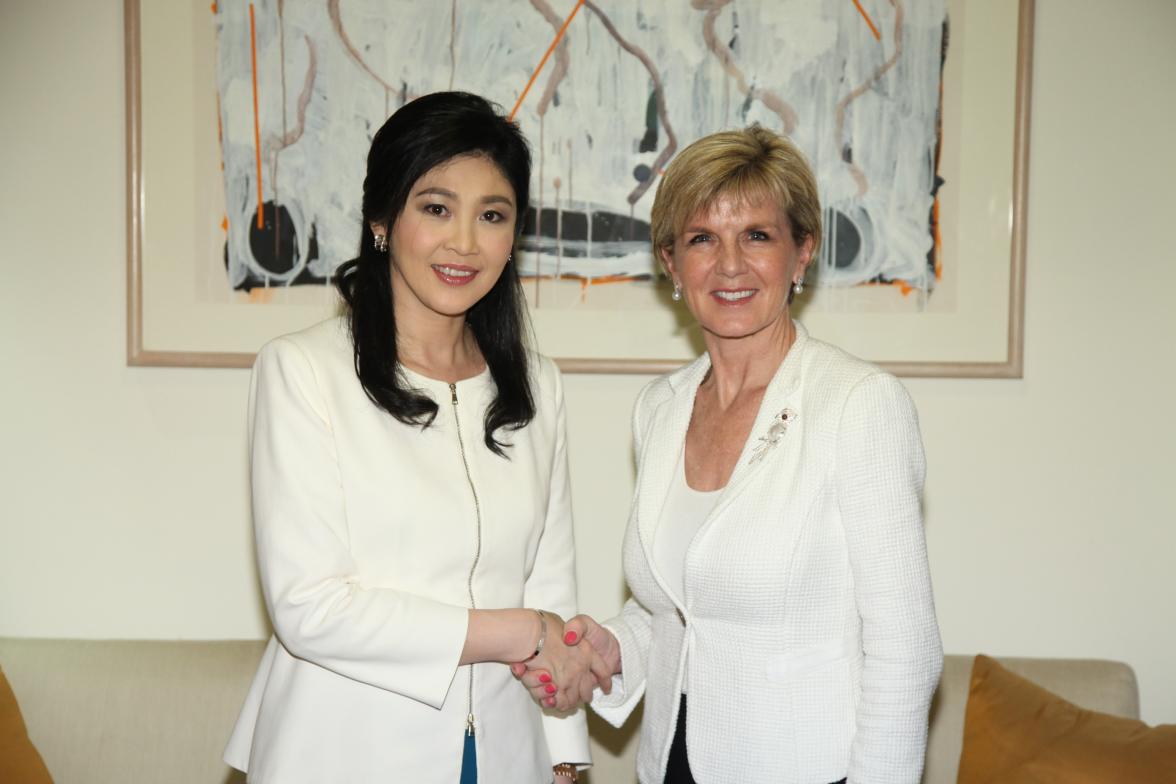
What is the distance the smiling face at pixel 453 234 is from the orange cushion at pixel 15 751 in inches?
49.9

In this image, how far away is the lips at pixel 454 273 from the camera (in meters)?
1.72

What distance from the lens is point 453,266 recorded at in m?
1.72

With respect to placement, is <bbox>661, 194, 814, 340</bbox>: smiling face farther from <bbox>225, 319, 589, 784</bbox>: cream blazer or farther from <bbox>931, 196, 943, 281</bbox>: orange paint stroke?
<bbox>931, 196, 943, 281</bbox>: orange paint stroke

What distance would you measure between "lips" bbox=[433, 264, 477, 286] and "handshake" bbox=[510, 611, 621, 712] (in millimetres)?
607

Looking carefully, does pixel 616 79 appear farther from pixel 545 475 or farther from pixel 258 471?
pixel 258 471

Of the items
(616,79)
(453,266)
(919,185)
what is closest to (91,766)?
(453,266)

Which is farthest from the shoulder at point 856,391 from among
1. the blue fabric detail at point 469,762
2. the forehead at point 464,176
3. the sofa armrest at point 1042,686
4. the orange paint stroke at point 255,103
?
the orange paint stroke at point 255,103

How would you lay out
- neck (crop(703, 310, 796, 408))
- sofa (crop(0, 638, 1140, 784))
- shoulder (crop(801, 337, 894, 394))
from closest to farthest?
shoulder (crop(801, 337, 894, 394)), neck (crop(703, 310, 796, 408)), sofa (crop(0, 638, 1140, 784))

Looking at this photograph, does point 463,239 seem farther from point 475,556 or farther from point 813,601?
point 813,601

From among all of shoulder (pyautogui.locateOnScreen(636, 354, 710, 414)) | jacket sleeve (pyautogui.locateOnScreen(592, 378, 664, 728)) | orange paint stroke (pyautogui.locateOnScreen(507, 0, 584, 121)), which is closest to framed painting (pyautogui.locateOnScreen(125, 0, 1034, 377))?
orange paint stroke (pyautogui.locateOnScreen(507, 0, 584, 121))

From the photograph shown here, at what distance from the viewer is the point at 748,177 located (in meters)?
1.67

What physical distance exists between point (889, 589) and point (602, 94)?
1.45 meters

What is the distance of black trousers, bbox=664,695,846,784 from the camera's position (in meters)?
1.66

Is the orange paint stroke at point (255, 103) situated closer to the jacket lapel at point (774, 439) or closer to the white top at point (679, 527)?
the white top at point (679, 527)
